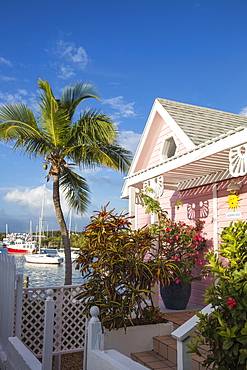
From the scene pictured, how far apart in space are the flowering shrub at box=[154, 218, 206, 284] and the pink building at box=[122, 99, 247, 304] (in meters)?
0.45

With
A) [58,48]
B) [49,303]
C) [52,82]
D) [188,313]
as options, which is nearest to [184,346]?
[49,303]

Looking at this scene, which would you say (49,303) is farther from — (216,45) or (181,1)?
(216,45)

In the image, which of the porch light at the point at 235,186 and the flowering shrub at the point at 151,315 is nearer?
the flowering shrub at the point at 151,315

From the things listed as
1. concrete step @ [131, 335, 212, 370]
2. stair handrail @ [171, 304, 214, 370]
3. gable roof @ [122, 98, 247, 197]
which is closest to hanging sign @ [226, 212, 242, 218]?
gable roof @ [122, 98, 247, 197]

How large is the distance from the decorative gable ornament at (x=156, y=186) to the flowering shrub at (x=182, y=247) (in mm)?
702

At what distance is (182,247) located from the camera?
770 cm

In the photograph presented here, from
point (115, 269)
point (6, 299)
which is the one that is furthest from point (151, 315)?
point (6, 299)

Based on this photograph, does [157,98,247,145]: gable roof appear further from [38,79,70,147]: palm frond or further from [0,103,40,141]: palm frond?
[0,103,40,141]: palm frond

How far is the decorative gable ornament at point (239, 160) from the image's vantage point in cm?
560

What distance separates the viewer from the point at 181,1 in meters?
11.8

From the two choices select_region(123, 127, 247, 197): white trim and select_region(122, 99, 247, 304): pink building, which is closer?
select_region(123, 127, 247, 197): white trim

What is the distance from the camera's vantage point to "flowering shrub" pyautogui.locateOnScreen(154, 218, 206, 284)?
7.31m

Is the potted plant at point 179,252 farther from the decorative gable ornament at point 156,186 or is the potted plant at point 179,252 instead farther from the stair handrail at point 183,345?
the stair handrail at point 183,345

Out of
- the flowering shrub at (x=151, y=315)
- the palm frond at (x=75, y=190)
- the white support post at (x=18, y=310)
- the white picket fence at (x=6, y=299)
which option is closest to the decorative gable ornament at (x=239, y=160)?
the flowering shrub at (x=151, y=315)
